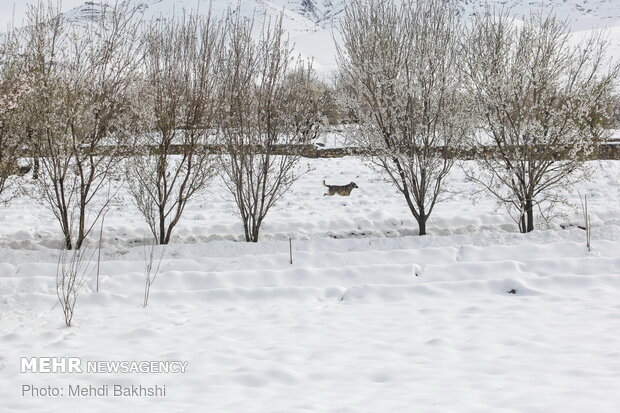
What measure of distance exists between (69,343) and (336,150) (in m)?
15.5

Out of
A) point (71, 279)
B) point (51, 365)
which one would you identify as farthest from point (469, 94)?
point (51, 365)

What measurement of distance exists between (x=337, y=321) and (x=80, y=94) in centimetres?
548

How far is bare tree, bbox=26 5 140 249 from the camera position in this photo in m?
7.52

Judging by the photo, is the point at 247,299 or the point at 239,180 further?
the point at 239,180

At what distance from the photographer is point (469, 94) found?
8375 millimetres

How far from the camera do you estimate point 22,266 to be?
6.86 meters

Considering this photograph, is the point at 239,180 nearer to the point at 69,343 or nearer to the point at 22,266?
the point at 22,266

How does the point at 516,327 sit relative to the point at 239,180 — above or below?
below

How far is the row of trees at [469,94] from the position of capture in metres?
8.08

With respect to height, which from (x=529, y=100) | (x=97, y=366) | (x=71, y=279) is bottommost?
(x=97, y=366)

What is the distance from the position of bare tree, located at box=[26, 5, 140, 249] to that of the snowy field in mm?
1467

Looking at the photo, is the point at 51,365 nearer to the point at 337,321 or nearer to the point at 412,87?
the point at 337,321

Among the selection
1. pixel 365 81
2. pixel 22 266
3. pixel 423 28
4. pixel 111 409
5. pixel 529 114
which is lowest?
pixel 111 409

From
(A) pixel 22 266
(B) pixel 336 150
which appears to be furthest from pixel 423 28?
(B) pixel 336 150
